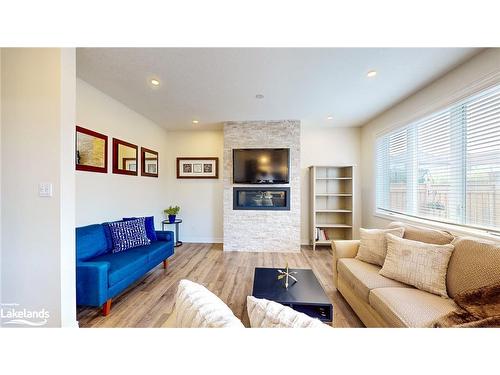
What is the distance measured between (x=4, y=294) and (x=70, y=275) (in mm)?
457

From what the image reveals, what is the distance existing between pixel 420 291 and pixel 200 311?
1755 millimetres

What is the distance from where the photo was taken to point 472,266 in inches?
53.4

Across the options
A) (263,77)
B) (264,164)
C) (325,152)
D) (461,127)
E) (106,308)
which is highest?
(263,77)

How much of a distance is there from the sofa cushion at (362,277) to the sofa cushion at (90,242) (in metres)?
2.74

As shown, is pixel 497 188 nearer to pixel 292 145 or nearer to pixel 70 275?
pixel 292 145

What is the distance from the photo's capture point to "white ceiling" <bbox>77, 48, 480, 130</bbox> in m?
1.89

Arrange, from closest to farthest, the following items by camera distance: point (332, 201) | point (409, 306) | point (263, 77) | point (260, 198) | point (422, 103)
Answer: point (409, 306) < point (263, 77) < point (422, 103) < point (260, 198) < point (332, 201)

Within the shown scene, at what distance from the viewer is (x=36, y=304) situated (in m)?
1.51

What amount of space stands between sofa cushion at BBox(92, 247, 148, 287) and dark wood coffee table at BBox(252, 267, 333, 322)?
53.7 inches

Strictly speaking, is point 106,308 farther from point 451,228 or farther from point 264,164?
point 451,228

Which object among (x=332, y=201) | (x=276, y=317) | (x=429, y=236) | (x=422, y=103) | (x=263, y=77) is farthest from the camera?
(x=332, y=201)

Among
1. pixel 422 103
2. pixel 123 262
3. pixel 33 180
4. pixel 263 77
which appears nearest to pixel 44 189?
pixel 33 180
